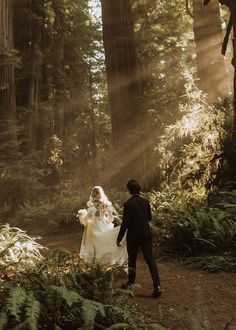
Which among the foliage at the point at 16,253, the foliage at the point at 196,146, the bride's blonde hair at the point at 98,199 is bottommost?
the foliage at the point at 16,253

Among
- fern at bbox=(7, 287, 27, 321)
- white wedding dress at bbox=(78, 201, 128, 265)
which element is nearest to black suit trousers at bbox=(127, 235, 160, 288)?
white wedding dress at bbox=(78, 201, 128, 265)

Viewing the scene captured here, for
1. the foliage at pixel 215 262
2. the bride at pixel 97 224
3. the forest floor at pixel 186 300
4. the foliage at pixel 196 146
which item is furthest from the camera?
the foliage at pixel 196 146

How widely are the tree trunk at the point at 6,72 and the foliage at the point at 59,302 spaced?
12087mm

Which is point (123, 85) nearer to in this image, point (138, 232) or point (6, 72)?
point (6, 72)

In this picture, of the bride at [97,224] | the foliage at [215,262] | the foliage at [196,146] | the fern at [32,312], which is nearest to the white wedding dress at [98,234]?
the bride at [97,224]

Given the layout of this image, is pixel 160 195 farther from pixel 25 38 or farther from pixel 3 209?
pixel 25 38

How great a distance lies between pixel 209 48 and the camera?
64.5 feet

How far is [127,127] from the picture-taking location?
59.3ft

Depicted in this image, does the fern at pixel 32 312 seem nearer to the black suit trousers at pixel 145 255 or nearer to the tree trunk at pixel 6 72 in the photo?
the black suit trousers at pixel 145 255

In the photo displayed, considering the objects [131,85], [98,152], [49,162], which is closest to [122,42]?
[131,85]

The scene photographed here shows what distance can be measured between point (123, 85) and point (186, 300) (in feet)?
39.2

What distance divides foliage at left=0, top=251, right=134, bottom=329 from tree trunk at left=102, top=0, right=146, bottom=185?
11350 millimetres

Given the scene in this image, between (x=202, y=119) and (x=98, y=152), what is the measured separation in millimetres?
19864

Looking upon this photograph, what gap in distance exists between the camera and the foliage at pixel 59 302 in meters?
5.21
